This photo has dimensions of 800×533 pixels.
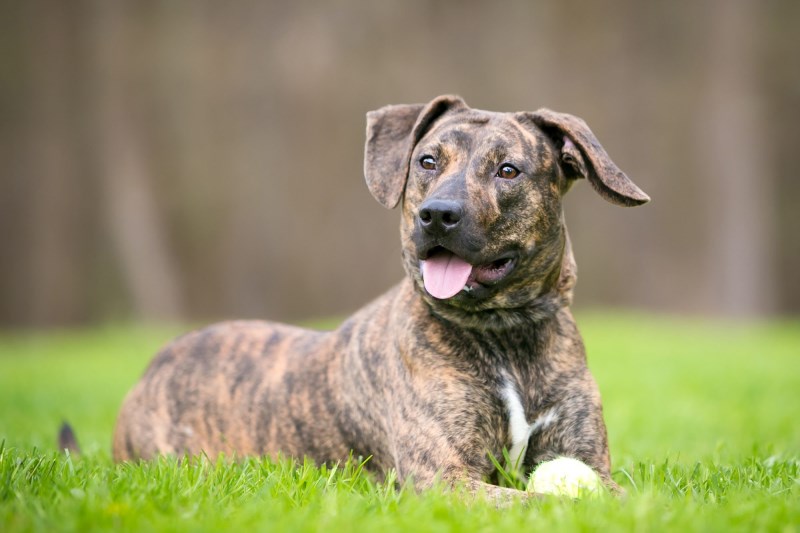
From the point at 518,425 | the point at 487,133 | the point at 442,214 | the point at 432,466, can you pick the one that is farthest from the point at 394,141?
the point at 432,466

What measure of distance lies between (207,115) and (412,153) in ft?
49.0

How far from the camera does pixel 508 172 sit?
4.17m

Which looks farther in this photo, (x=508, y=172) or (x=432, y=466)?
(x=508, y=172)

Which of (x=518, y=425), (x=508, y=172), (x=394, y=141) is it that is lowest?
(x=518, y=425)

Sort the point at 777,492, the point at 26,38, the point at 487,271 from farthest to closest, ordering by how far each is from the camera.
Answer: the point at 26,38
the point at 487,271
the point at 777,492

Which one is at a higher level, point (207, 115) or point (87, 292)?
point (207, 115)

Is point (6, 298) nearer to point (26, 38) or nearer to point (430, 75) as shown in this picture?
point (26, 38)

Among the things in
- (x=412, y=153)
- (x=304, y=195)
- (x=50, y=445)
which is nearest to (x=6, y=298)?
(x=304, y=195)

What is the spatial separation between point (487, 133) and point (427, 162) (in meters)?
0.31

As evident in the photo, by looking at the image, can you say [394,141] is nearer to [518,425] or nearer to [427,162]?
[427,162]

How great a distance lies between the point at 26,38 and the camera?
1761cm

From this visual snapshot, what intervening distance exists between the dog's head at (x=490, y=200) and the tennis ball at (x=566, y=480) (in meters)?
0.75

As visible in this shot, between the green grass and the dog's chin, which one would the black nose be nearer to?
the dog's chin

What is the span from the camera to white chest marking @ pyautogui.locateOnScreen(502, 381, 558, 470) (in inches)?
156
